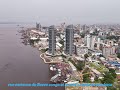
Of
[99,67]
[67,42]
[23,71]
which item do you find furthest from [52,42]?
[23,71]

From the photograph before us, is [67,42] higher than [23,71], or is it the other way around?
[67,42]

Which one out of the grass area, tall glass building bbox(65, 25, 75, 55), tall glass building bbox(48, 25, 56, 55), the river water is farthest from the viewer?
tall glass building bbox(48, 25, 56, 55)

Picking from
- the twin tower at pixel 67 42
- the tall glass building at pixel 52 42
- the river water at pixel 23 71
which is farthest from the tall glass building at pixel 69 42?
the river water at pixel 23 71

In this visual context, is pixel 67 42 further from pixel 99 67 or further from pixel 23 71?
pixel 23 71

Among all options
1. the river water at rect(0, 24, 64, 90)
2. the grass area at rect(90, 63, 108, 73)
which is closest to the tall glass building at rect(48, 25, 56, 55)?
the river water at rect(0, 24, 64, 90)

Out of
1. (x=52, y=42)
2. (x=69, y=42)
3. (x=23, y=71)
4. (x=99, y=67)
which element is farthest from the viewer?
(x=52, y=42)

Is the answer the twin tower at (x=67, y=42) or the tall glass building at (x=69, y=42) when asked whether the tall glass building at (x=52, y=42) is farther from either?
the tall glass building at (x=69, y=42)

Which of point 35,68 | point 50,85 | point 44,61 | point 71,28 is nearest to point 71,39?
point 71,28

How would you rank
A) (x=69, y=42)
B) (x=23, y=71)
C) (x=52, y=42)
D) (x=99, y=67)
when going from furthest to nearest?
(x=52, y=42), (x=69, y=42), (x=99, y=67), (x=23, y=71)

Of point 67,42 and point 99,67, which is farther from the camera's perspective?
point 67,42

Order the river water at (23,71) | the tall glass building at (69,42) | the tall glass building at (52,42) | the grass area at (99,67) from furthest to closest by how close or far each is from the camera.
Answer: the tall glass building at (52,42)
the tall glass building at (69,42)
the grass area at (99,67)
the river water at (23,71)

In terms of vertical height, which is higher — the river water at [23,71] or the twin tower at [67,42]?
the twin tower at [67,42]

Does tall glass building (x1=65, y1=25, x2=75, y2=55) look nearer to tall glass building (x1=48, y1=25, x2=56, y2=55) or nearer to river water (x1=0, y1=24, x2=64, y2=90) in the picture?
tall glass building (x1=48, y1=25, x2=56, y2=55)
